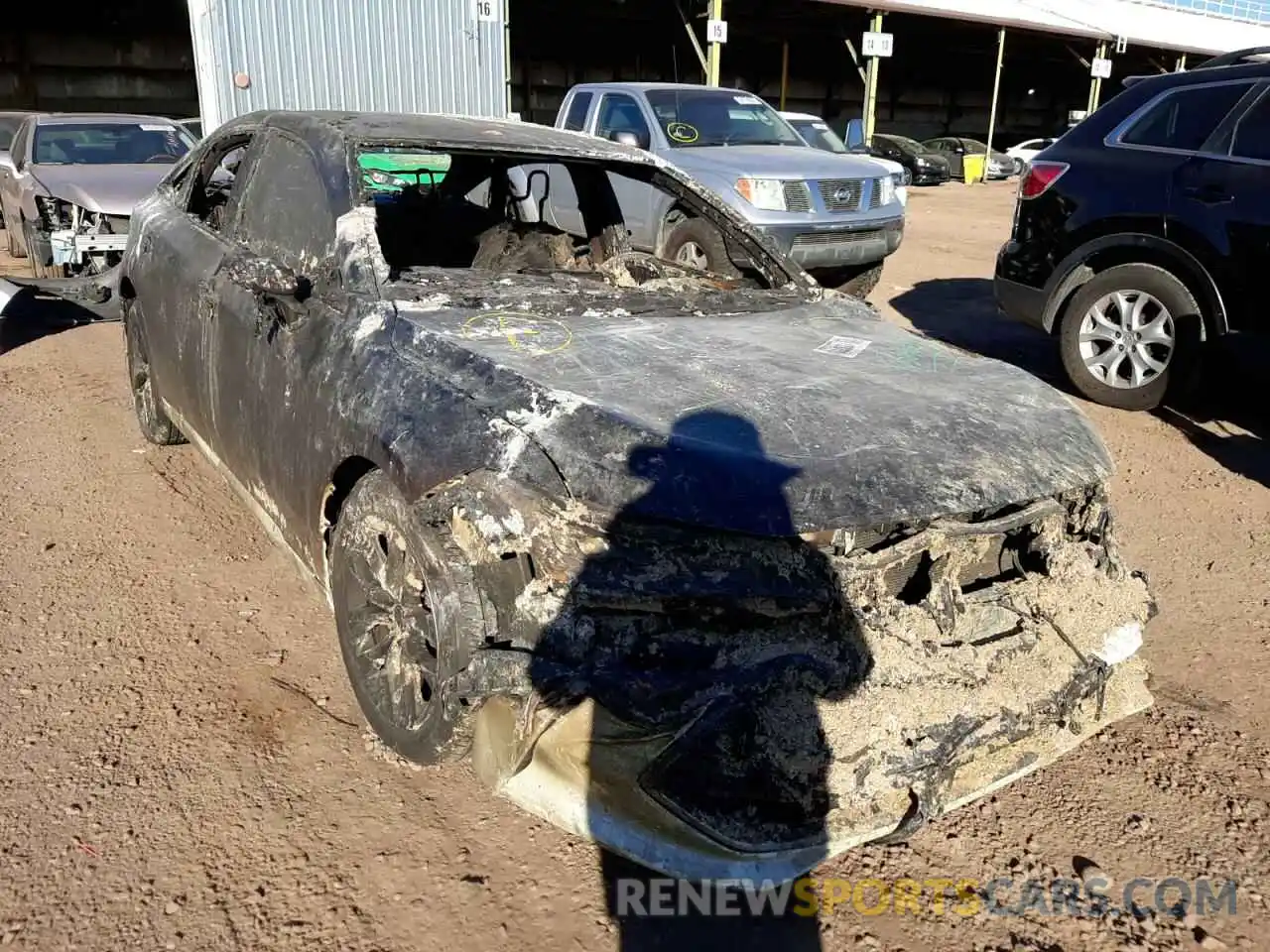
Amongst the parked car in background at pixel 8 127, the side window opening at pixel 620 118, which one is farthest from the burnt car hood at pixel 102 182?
the side window opening at pixel 620 118

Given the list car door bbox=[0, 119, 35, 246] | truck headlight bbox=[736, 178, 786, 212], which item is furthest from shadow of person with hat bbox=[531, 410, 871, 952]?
car door bbox=[0, 119, 35, 246]

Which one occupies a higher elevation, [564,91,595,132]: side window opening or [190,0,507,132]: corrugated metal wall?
[190,0,507,132]: corrugated metal wall

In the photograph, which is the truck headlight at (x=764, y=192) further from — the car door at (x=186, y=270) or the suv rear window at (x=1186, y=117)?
the car door at (x=186, y=270)

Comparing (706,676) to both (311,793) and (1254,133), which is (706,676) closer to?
(311,793)

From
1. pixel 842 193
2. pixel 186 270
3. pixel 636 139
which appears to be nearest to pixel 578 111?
pixel 636 139

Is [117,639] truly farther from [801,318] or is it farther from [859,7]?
[859,7]

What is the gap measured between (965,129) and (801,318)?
36283 millimetres

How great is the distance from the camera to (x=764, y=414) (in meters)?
2.46

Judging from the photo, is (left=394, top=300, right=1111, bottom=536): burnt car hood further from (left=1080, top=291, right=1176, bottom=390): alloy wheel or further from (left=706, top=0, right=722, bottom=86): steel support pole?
(left=706, top=0, right=722, bottom=86): steel support pole

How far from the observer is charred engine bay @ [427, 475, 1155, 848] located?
2080 mm

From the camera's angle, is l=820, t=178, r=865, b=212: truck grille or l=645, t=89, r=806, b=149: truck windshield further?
l=645, t=89, r=806, b=149: truck windshield

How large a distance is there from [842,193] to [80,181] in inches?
256

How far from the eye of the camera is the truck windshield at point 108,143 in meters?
9.24

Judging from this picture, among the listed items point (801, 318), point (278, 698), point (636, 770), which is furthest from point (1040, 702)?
point (278, 698)
